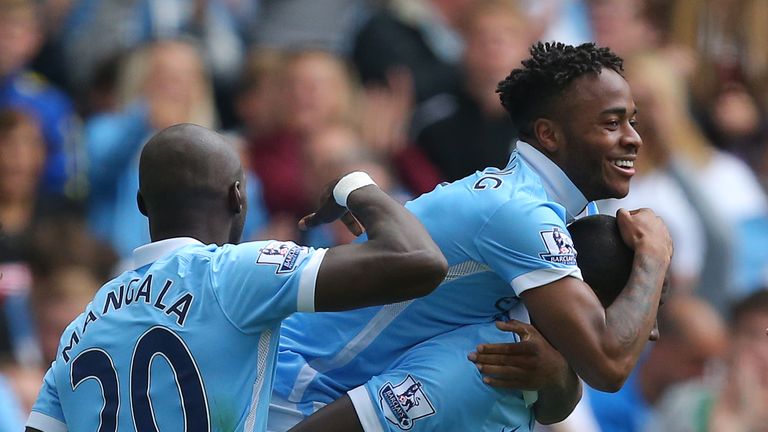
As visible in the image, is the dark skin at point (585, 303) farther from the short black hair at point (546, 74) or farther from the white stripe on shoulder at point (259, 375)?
the white stripe on shoulder at point (259, 375)

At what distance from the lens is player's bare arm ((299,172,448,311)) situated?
4.20 meters

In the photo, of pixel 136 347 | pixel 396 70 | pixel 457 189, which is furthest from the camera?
pixel 396 70

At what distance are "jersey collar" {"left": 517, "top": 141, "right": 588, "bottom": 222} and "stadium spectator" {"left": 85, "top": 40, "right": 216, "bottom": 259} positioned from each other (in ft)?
13.4

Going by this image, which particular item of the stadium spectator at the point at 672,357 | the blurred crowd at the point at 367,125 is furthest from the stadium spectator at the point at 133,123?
the stadium spectator at the point at 672,357

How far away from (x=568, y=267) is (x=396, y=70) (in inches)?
214

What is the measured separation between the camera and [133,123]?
8789 millimetres

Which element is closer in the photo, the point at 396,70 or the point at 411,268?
the point at 411,268

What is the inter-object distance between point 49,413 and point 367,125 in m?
5.10

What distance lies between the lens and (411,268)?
4199 millimetres

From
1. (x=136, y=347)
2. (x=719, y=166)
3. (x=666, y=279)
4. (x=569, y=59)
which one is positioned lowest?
(x=719, y=166)

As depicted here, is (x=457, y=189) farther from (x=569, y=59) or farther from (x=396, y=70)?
(x=396, y=70)

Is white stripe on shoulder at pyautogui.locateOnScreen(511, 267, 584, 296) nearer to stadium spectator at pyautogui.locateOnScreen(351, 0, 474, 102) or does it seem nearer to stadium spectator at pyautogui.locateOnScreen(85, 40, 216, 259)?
stadium spectator at pyautogui.locateOnScreen(85, 40, 216, 259)

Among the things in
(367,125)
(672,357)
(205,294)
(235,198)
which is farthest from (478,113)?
(205,294)

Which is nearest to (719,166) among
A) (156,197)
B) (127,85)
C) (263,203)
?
(263,203)
